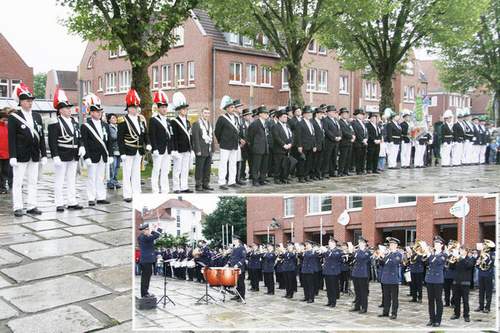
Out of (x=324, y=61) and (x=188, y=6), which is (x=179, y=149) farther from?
(x=324, y=61)

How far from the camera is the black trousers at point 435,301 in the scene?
146 inches

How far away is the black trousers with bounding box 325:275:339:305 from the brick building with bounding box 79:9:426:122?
33680 millimetres

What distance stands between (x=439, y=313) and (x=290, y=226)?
1.18 metres

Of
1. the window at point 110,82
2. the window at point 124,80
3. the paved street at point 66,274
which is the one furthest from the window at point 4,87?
the paved street at point 66,274

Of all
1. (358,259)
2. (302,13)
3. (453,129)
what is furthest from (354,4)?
(358,259)

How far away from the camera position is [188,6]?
1794cm

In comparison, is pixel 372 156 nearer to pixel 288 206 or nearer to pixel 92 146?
pixel 92 146

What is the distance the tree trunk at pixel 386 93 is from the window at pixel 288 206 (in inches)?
1081

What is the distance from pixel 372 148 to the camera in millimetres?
16984

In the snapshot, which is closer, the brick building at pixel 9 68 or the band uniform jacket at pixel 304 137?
the band uniform jacket at pixel 304 137

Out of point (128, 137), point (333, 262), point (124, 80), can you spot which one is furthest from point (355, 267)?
point (124, 80)

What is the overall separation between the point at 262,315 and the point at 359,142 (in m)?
12.9

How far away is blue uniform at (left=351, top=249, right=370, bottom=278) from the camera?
4.18 metres

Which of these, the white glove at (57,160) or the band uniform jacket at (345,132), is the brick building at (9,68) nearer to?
the band uniform jacket at (345,132)
